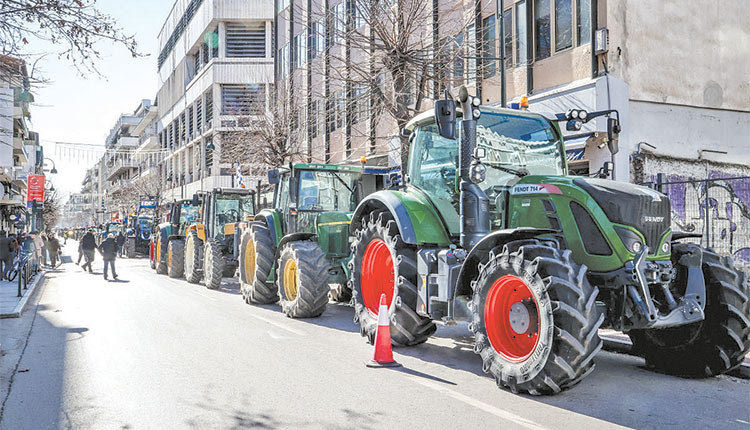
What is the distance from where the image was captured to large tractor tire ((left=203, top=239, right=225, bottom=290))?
17.3 metres

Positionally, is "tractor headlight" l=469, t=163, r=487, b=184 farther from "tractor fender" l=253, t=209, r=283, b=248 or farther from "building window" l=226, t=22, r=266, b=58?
"building window" l=226, t=22, r=266, b=58

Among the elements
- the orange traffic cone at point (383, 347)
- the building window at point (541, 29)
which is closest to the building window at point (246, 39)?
the building window at point (541, 29)

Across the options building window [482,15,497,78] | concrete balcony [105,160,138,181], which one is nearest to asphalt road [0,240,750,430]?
building window [482,15,497,78]

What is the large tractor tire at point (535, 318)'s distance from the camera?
5438 mm

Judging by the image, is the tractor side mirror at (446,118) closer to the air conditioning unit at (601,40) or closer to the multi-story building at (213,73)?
the air conditioning unit at (601,40)

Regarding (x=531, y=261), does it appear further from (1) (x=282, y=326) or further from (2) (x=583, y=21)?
(2) (x=583, y=21)

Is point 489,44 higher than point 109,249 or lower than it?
higher

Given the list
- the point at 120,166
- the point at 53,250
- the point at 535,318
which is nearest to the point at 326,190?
the point at 535,318

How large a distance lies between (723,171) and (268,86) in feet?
60.1

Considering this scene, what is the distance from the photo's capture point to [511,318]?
6141mm

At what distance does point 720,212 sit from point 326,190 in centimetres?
815

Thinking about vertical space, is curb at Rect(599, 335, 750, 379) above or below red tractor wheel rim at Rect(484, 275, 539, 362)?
below

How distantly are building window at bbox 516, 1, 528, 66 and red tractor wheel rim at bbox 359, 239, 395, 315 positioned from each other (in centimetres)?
1119

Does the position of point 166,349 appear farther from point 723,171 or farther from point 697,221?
point 723,171
